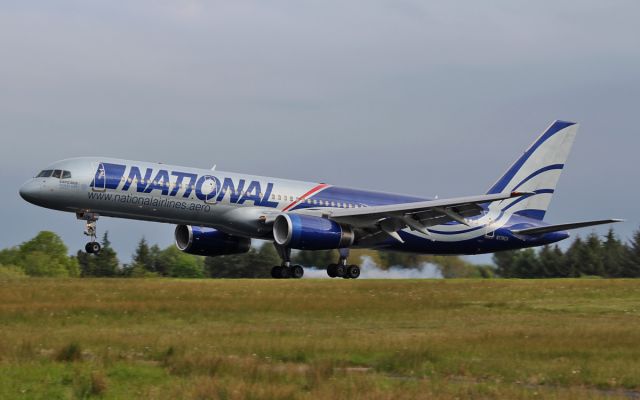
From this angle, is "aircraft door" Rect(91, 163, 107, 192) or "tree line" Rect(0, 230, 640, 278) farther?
"tree line" Rect(0, 230, 640, 278)

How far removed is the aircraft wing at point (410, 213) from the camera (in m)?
41.6

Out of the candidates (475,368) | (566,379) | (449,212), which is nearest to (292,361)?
(475,368)

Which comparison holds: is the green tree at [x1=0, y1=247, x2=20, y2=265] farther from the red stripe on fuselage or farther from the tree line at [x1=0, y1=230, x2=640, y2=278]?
the red stripe on fuselage

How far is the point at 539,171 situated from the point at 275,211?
1538 cm

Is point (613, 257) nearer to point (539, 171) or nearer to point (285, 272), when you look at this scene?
point (539, 171)

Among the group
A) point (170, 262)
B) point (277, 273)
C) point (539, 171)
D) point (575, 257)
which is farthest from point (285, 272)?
point (170, 262)

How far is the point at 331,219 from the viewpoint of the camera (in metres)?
42.6

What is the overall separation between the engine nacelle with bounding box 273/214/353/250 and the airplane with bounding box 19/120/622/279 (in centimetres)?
4

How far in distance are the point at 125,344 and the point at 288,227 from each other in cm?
1874

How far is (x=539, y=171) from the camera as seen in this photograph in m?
51.1

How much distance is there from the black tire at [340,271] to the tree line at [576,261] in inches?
639

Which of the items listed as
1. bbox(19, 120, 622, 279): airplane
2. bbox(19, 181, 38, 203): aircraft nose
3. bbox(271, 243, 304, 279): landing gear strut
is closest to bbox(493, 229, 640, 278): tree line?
bbox(19, 120, 622, 279): airplane

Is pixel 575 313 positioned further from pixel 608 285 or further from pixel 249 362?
pixel 249 362

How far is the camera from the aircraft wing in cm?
4159
